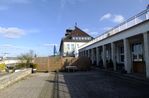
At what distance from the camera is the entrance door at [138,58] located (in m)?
24.8

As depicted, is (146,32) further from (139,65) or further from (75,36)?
(75,36)

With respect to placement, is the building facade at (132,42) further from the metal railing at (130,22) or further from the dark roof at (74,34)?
the dark roof at (74,34)

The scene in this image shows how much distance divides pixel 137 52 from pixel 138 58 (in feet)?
2.18

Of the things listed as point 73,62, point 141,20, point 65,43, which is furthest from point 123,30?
point 65,43

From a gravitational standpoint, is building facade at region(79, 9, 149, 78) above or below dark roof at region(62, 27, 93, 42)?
below

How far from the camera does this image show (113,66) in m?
30.5

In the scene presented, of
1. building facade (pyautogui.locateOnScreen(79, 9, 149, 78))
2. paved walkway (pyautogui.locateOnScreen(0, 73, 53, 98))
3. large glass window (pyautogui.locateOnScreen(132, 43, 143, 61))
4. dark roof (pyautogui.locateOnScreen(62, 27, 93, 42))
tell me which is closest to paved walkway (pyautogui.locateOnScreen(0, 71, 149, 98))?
paved walkway (pyautogui.locateOnScreen(0, 73, 53, 98))

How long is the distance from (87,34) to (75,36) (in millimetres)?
4731

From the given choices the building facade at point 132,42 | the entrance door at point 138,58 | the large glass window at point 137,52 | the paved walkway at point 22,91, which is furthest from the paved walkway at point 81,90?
the large glass window at point 137,52

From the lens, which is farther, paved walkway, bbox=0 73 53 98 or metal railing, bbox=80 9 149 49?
metal railing, bbox=80 9 149 49

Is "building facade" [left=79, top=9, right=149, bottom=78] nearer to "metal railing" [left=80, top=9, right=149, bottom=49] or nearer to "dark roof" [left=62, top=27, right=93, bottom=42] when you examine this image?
"metal railing" [left=80, top=9, right=149, bottom=49]

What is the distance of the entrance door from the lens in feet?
81.3

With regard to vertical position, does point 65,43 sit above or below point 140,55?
above

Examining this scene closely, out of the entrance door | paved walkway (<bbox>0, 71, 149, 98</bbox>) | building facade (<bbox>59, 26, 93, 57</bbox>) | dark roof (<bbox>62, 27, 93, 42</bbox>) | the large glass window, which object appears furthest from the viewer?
dark roof (<bbox>62, 27, 93, 42</bbox>)
